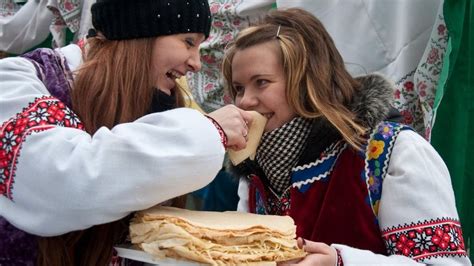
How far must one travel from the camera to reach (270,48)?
155 cm

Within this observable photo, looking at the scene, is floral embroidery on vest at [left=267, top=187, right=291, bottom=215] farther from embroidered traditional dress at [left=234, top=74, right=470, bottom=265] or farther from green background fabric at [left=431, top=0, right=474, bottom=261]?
green background fabric at [left=431, top=0, right=474, bottom=261]

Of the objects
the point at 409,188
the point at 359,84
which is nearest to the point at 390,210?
the point at 409,188

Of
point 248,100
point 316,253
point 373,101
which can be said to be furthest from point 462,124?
point 316,253

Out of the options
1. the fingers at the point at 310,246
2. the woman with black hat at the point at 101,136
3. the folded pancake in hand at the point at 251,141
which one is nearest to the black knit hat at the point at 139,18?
the woman with black hat at the point at 101,136

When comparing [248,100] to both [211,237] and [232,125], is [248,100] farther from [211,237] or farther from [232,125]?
[211,237]

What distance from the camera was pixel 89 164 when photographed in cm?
96

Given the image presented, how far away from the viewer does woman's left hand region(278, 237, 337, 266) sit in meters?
1.10

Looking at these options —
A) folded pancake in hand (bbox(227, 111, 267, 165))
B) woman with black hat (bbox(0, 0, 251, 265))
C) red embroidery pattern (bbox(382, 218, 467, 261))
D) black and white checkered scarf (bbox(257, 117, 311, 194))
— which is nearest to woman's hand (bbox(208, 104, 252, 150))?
woman with black hat (bbox(0, 0, 251, 265))

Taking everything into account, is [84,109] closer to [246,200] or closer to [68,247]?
[68,247]

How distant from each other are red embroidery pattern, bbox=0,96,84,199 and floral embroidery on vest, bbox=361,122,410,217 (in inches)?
27.9

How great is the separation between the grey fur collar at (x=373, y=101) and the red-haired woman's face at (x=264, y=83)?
0.56ft

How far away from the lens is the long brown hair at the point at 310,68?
147cm

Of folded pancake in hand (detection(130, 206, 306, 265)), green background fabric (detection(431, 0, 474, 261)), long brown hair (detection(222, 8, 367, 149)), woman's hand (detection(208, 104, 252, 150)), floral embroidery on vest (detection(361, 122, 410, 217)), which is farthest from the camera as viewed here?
green background fabric (detection(431, 0, 474, 261))

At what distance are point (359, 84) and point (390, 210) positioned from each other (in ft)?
1.35
